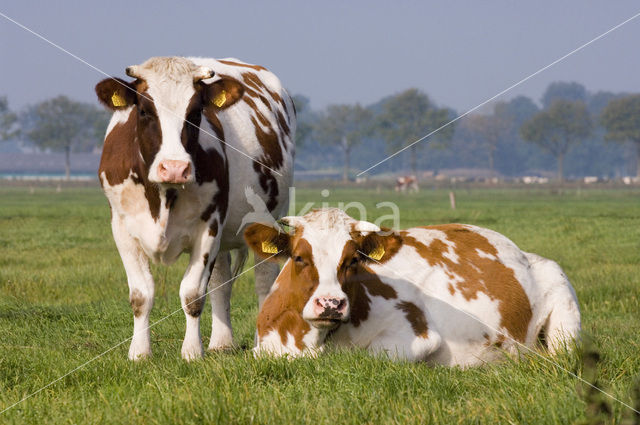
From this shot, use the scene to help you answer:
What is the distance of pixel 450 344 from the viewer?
20.4 ft

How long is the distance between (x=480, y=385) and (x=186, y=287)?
2902 mm

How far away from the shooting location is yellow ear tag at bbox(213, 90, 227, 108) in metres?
6.98

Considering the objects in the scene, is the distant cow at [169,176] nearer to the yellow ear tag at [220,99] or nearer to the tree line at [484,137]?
the yellow ear tag at [220,99]

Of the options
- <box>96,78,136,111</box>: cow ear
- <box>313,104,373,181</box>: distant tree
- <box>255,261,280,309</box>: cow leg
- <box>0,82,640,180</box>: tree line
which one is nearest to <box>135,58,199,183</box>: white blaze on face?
<box>96,78,136,111</box>: cow ear

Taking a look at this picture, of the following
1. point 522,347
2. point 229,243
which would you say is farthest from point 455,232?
point 229,243

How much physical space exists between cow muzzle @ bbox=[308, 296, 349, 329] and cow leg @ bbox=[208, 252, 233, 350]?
2406 mm

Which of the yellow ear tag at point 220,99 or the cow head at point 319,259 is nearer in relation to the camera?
the cow head at point 319,259

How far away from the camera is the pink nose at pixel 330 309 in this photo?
524cm

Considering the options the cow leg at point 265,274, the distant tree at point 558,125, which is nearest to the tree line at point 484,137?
the distant tree at point 558,125

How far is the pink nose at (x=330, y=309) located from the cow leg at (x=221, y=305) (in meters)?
2.44

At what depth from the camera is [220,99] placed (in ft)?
23.0

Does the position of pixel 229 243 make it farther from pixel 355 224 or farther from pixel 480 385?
pixel 480 385

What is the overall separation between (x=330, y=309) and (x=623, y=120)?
457ft

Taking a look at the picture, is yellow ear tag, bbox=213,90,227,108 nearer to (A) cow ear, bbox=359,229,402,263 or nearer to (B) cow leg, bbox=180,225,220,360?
(B) cow leg, bbox=180,225,220,360
